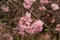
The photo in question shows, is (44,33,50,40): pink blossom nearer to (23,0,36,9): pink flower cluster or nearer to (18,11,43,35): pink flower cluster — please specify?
(18,11,43,35): pink flower cluster

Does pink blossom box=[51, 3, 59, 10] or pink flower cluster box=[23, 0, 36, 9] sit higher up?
pink flower cluster box=[23, 0, 36, 9]

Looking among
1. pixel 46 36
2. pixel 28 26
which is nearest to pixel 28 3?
pixel 28 26

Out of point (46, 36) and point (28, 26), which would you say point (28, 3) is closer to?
point (28, 26)

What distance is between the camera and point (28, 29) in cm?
204

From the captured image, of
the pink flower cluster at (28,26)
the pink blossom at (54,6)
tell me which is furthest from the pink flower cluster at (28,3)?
the pink blossom at (54,6)

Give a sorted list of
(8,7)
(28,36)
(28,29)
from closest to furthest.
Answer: (28,29), (28,36), (8,7)

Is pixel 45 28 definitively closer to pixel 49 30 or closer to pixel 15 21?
pixel 49 30

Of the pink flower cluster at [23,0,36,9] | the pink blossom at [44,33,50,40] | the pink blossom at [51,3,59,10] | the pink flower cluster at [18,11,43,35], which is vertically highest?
the pink flower cluster at [23,0,36,9]

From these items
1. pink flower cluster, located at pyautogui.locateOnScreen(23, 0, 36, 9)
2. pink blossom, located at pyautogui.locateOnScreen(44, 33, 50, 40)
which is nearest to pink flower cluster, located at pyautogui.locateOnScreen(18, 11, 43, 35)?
pink flower cluster, located at pyautogui.locateOnScreen(23, 0, 36, 9)

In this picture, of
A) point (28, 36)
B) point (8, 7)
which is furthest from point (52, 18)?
point (8, 7)

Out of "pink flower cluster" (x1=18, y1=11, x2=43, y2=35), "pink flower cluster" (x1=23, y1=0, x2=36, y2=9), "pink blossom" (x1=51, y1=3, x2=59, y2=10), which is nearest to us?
"pink flower cluster" (x1=18, y1=11, x2=43, y2=35)

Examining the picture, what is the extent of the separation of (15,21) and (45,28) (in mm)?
362

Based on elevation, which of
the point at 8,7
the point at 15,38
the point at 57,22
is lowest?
the point at 15,38

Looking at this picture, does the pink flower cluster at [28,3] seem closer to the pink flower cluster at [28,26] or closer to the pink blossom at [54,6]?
the pink flower cluster at [28,26]
